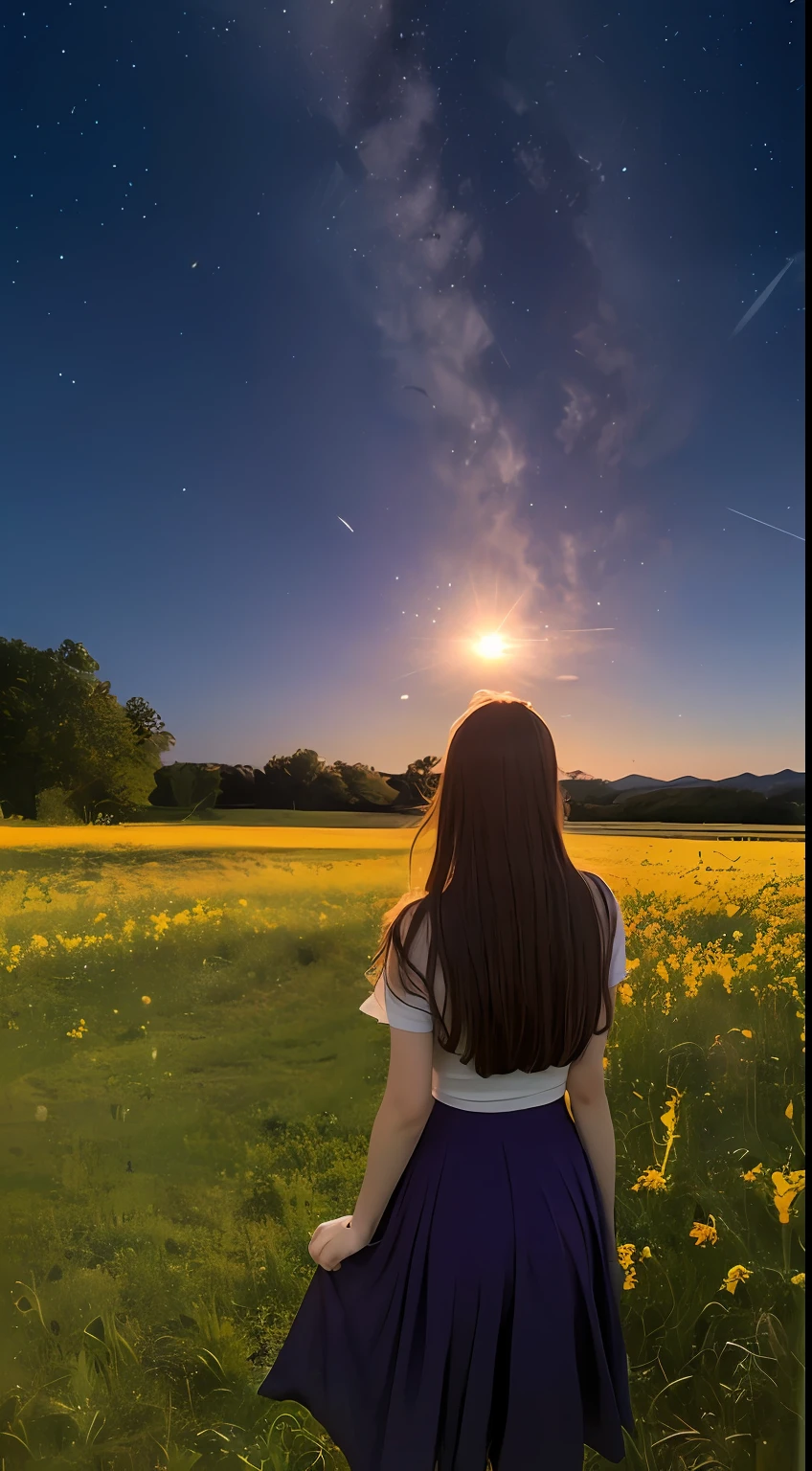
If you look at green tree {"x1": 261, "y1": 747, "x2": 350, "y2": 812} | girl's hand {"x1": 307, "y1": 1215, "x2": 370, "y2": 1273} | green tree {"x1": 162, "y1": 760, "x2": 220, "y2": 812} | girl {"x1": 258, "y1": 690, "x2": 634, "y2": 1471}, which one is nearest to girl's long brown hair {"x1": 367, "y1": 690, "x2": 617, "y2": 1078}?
girl {"x1": 258, "y1": 690, "x2": 634, "y2": 1471}

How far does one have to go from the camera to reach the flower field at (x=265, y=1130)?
1.70 meters

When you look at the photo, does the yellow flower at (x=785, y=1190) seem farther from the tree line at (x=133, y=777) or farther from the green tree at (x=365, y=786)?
the green tree at (x=365, y=786)

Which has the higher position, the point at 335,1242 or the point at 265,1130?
the point at 335,1242

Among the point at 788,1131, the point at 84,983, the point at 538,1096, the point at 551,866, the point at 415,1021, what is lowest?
the point at 788,1131

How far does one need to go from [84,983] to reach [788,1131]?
2373 mm

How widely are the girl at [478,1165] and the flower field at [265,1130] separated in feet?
2.73

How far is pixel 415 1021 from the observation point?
1012 millimetres

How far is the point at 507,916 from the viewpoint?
1.03 meters

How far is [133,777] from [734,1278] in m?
2.55

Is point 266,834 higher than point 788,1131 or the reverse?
higher

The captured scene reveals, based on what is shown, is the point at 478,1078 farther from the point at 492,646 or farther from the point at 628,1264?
the point at 492,646

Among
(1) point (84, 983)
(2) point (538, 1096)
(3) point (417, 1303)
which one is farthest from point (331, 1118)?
(2) point (538, 1096)

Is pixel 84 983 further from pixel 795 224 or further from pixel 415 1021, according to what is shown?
pixel 795 224

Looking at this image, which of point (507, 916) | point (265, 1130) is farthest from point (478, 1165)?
point (265, 1130)
